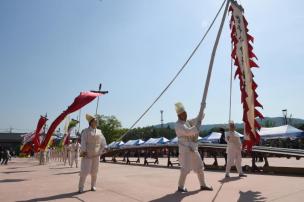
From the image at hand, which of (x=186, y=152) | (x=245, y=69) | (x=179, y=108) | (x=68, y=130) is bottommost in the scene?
(x=186, y=152)

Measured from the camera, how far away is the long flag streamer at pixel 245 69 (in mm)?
8062

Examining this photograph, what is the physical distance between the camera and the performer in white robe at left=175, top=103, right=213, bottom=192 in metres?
7.25

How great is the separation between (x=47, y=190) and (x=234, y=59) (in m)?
6.19

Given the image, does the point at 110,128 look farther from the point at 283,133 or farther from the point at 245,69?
the point at 245,69

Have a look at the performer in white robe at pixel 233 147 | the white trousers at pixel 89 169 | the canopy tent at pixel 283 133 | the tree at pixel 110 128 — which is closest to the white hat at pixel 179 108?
the white trousers at pixel 89 169

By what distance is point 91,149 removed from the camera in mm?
8633

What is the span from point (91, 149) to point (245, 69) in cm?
468

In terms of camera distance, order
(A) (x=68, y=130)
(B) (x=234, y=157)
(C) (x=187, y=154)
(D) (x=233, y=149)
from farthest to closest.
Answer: (A) (x=68, y=130) < (D) (x=233, y=149) < (B) (x=234, y=157) < (C) (x=187, y=154)

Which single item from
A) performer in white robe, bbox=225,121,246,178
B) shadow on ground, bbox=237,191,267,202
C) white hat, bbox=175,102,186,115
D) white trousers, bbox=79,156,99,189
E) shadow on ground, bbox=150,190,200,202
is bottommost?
shadow on ground, bbox=150,190,200,202

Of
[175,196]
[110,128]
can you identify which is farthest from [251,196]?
[110,128]

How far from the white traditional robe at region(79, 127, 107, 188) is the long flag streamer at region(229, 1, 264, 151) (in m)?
4.01

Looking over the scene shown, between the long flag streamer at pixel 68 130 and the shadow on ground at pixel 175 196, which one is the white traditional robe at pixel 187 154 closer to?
the shadow on ground at pixel 175 196

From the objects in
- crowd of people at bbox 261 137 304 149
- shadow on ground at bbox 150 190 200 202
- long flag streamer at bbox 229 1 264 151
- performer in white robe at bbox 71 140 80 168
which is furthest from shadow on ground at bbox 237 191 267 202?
crowd of people at bbox 261 137 304 149

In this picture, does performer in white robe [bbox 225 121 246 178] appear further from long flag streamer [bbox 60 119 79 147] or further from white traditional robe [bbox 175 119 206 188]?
long flag streamer [bbox 60 119 79 147]
